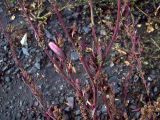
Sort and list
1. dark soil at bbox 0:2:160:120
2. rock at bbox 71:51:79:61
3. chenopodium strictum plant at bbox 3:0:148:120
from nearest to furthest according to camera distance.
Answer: chenopodium strictum plant at bbox 3:0:148:120, dark soil at bbox 0:2:160:120, rock at bbox 71:51:79:61

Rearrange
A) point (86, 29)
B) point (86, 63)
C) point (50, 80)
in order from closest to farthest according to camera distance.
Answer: point (86, 63), point (50, 80), point (86, 29)

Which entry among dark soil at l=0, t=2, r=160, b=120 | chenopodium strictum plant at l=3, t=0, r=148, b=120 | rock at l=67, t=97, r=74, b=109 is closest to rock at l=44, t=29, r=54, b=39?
dark soil at l=0, t=2, r=160, b=120

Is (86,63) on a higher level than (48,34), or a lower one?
higher

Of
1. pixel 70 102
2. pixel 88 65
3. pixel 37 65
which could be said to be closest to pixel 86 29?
pixel 37 65

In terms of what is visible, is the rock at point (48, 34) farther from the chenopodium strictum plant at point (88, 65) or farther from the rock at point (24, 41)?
the chenopodium strictum plant at point (88, 65)

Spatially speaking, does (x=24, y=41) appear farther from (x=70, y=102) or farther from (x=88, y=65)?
(x=88, y=65)

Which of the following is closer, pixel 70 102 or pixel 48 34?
pixel 70 102

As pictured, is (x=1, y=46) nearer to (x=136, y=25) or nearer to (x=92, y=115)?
(x=136, y=25)

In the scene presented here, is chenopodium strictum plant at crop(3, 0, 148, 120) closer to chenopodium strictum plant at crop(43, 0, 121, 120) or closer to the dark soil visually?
chenopodium strictum plant at crop(43, 0, 121, 120)

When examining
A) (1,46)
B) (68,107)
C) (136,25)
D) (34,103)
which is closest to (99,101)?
(68,107)

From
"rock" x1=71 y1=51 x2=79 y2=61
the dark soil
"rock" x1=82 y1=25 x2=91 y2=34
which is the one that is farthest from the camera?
"rock" x1=82 y1=25 x2=91 y2=34

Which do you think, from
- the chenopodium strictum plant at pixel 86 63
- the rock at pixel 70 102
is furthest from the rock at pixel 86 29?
the chenopodium strictum plant at pixel 86 63

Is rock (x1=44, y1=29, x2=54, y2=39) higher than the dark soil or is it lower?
higher

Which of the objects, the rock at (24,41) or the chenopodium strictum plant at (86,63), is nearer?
the chenopodium strictum plant at (86,63)
